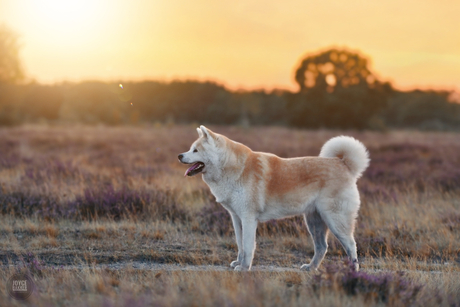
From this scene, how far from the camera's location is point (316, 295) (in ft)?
13.8

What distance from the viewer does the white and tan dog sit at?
5.14 metres

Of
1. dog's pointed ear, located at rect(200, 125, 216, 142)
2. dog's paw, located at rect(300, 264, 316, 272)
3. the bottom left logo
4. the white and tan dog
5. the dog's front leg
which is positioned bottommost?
dog's paw, located at rect(300, 264, 316, 272)

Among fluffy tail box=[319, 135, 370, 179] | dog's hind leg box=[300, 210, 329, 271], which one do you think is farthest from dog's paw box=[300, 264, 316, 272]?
fluffy tail box=[319, 135, 370, 179]

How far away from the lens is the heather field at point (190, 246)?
13.8ft

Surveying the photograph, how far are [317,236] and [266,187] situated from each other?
107cm

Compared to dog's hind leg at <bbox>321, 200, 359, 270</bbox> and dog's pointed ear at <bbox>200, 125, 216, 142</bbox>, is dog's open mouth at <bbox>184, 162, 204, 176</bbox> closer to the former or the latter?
dog's pointed ear at <bbox>200, 125, 216, 142</bbox>

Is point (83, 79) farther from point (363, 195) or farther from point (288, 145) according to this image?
point (363, 195)

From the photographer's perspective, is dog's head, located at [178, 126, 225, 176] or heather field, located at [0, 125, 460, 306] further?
dog's head, located at [178, 126, 225, 176]

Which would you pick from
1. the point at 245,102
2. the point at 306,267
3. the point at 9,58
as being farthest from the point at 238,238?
the point at 245,102

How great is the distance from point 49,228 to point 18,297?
9.54ft

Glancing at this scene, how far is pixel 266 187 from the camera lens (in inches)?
205

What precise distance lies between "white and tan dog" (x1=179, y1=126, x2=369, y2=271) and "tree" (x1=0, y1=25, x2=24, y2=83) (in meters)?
34.3

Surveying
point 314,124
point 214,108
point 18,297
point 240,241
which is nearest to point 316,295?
point 240,241

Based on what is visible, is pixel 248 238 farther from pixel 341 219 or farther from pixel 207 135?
pixel 207 135
